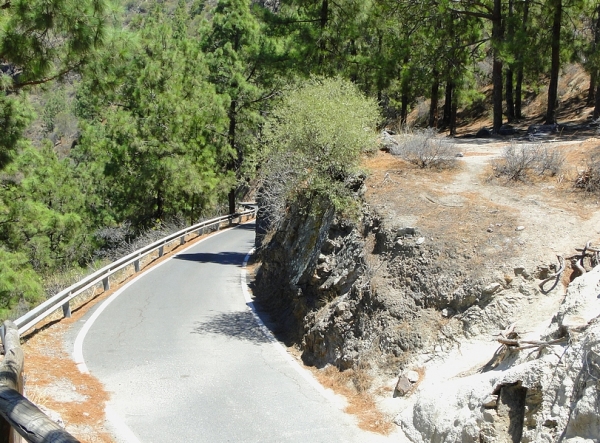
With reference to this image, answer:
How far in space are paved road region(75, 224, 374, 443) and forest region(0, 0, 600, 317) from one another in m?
3.95

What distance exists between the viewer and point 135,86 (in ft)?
106

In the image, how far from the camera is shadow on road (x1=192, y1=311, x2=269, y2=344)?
12.6 metres

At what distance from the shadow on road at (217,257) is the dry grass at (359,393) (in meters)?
12.5

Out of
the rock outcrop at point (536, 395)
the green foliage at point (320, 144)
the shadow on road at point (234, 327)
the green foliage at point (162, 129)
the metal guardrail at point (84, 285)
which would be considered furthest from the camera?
the green foliage at point (162, 129)

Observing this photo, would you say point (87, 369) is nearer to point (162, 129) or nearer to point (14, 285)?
point (14, 285)

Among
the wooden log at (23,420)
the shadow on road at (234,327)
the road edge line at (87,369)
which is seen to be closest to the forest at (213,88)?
the shadow on road at (234,327)

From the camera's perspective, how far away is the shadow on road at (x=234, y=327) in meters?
12.6

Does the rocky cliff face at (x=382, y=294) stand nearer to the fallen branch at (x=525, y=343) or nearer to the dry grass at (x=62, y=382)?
the fallen branch at (x=525, y=343)

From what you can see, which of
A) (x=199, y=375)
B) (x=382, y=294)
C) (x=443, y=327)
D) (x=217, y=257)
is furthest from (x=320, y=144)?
(x=217, y=257)

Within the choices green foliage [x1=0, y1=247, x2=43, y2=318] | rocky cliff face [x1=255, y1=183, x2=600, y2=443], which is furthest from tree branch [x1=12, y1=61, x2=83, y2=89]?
green foliage [x1=0, y1=247, x2=43, y2=318]

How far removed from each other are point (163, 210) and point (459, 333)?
29494mm

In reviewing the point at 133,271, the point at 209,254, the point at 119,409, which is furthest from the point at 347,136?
the point at 209,254

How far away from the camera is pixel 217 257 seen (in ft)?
76.9

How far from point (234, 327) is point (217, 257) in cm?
1029
